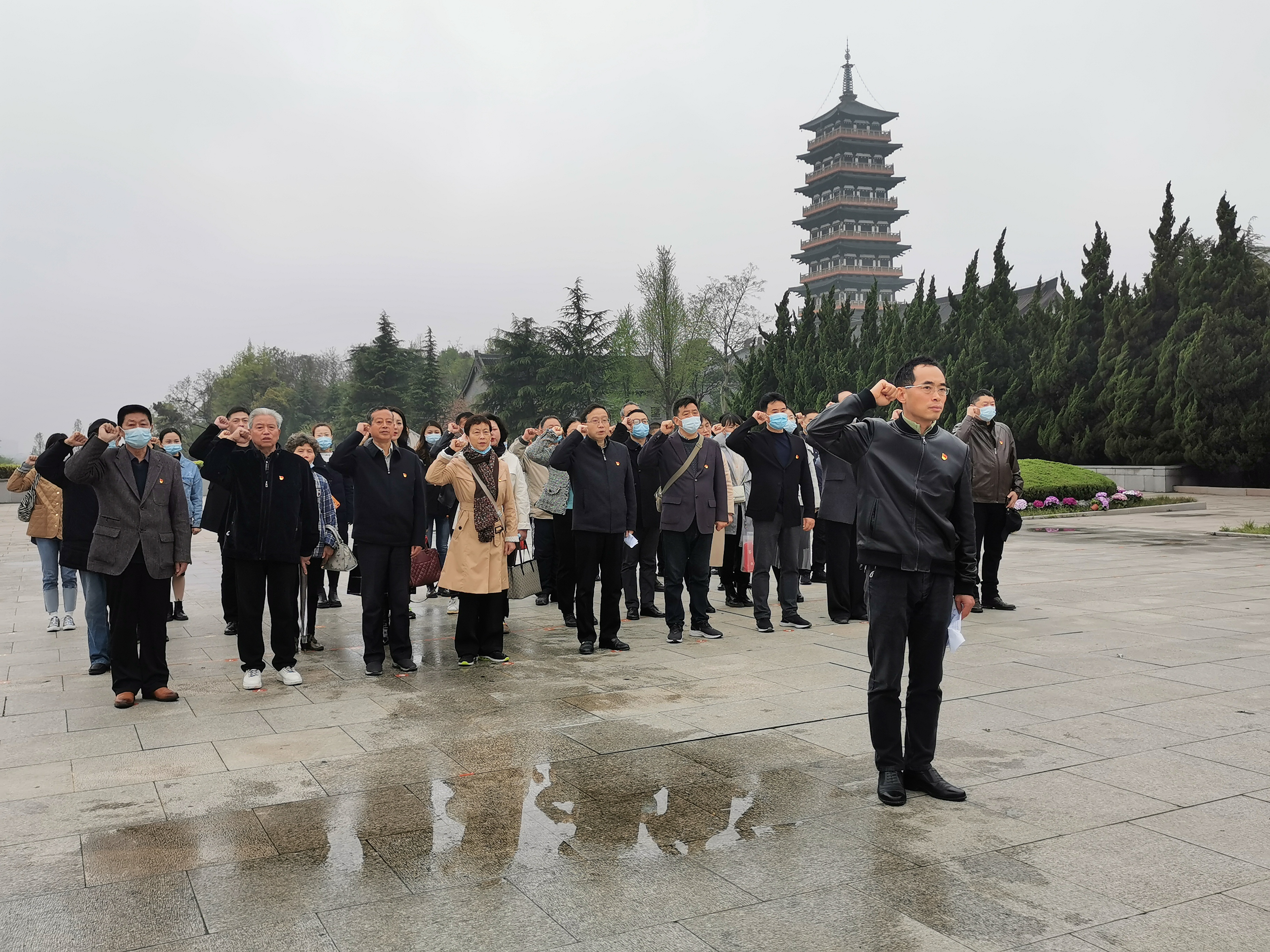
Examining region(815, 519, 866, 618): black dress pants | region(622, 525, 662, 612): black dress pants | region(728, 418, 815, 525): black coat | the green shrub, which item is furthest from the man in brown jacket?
the green shrub

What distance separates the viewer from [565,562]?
892cm

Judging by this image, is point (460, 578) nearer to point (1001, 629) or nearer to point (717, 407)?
point (1001, 629)

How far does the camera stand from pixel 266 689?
6598 millimetres

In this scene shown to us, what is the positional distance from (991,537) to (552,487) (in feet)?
12.9

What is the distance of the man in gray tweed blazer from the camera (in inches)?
242

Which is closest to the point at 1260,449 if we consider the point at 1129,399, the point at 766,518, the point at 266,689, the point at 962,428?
the point at 1129,399

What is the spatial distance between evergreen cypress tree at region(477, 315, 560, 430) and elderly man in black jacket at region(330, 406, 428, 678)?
146ft

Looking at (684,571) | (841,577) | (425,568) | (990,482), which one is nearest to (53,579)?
(425,568)

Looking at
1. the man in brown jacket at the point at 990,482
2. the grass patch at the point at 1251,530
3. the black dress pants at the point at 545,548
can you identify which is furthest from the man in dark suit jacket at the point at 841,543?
the grass patch at the point at 1251,530

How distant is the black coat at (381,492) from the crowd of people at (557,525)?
1 centimetres

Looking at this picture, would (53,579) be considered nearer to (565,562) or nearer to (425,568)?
(425,568)

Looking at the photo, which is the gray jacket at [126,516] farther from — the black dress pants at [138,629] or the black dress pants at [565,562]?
the black dress pants at [565,562]

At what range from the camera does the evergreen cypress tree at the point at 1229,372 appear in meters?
24.2

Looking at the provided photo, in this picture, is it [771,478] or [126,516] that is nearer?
[126,516]
